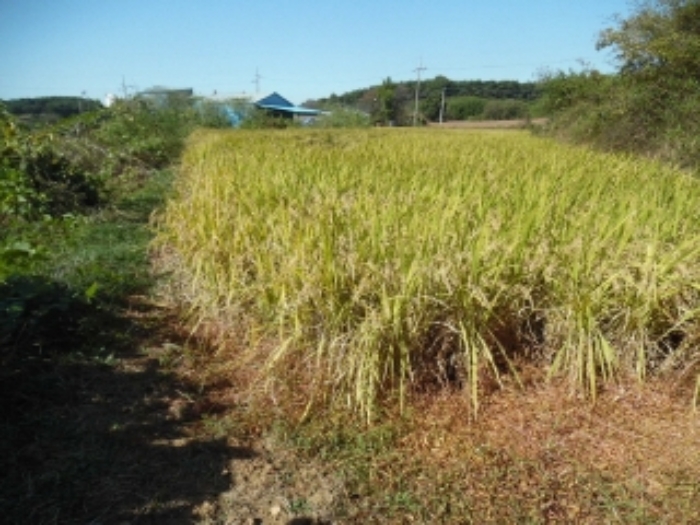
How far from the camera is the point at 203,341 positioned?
8.52 feet

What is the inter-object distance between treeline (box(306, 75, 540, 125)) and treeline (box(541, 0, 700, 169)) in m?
26.5

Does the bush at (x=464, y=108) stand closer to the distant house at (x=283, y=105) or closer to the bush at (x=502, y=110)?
the bush at (x=502, y=110)

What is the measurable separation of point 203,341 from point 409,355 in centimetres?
113

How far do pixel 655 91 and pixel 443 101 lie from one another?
3788 centimetres

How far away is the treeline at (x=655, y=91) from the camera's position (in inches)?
309

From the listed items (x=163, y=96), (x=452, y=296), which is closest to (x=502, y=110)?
(x=163, y=96)

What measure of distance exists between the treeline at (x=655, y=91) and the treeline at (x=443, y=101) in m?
26.5

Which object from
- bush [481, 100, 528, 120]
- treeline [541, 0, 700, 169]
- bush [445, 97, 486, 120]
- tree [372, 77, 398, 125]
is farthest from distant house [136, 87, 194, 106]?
bush [445, 97, 486, 120]

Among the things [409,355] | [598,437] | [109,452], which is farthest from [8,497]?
[598,437]

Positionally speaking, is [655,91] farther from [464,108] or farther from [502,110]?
[464,108]

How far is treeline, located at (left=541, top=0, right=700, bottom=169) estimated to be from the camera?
784 centimetres

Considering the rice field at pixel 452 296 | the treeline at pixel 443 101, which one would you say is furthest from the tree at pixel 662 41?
the treeline at pixel 443 101

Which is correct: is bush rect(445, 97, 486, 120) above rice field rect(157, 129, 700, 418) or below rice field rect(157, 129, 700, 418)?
above

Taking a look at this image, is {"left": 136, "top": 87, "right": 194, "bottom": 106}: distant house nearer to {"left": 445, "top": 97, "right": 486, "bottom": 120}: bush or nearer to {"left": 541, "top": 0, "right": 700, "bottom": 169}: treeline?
{"left": 541, "top": 0, "right": 700, "bottom": 169}: treeline
